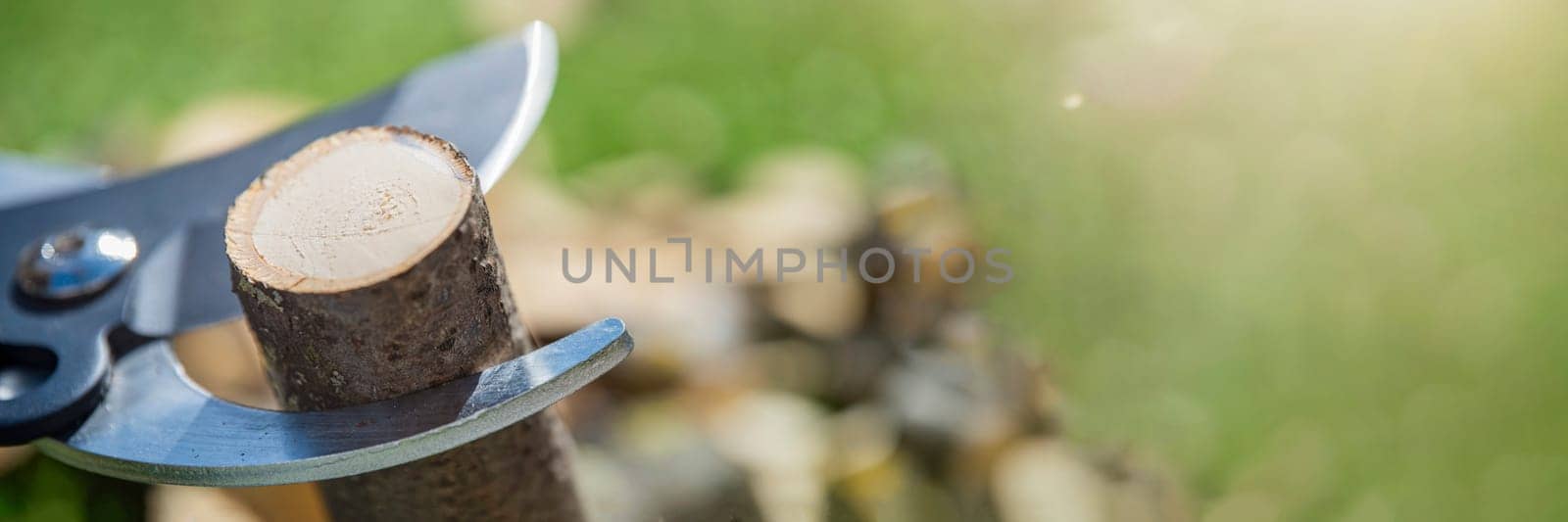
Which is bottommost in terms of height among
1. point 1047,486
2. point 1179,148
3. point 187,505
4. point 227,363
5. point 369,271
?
point 187,505

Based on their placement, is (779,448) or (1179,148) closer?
(779,448)

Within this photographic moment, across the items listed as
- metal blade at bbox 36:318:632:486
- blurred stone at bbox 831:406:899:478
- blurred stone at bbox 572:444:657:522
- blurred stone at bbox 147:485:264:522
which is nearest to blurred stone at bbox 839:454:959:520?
blurred stone at bbox 831:406:899:478

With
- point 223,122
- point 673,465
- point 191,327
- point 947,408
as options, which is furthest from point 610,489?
point 223,122

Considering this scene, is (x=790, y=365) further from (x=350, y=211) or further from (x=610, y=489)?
(x=350, y=211)

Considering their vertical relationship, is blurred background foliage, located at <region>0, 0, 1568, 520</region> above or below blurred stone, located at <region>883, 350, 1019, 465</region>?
above

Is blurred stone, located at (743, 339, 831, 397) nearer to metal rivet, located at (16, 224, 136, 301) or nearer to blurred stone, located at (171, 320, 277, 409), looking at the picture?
blurred stone, located at (171, 320, 277, 409)

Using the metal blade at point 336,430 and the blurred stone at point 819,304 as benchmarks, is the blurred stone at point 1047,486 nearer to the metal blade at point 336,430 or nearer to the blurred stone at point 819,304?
the blurred stone at point 819,304
